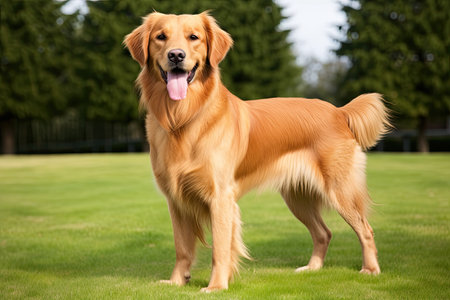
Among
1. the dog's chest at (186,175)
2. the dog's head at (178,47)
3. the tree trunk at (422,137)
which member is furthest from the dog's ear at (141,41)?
the tree trunk at (422,137)

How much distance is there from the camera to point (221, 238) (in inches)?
192

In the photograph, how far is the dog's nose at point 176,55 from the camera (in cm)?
455

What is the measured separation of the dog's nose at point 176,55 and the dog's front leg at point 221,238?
50.6 inches

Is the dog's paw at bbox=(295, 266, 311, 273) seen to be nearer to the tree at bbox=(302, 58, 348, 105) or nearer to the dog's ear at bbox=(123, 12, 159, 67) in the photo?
the dog's ear at bbox=(123, 12, 159, 67)

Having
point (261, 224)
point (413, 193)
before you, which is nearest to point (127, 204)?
point (261, 224)

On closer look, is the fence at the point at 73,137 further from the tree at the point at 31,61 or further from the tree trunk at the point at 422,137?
the tree trunk at the point at 422,137

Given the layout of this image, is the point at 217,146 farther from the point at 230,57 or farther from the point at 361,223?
the point at 230,57

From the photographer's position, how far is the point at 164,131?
491cm

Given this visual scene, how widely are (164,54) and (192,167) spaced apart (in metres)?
1.01

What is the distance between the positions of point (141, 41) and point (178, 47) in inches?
19.0

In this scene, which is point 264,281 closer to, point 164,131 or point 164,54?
point 164,131

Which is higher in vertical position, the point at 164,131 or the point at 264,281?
the point at 164,131

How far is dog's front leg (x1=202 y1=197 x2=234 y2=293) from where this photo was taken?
486 cm

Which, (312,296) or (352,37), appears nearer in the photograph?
(312,296)
